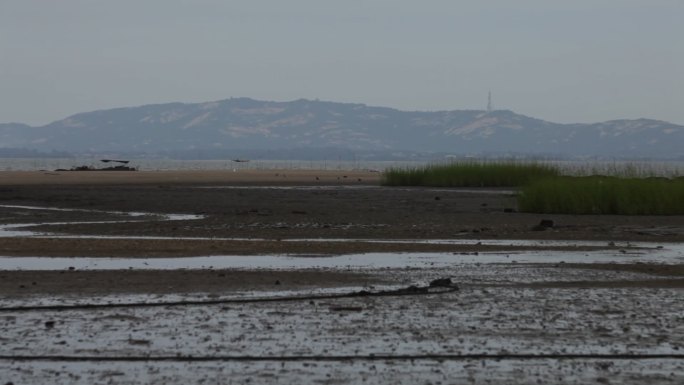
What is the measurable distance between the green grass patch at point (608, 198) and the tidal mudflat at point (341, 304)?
4.31 m

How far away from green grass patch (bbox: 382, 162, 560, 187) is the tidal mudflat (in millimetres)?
25055

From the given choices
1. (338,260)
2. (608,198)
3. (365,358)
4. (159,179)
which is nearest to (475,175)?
(159,179)

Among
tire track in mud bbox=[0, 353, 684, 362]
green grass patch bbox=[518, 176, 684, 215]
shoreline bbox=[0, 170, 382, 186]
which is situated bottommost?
tire track in mud bbox=[0, 353, 684, 362]

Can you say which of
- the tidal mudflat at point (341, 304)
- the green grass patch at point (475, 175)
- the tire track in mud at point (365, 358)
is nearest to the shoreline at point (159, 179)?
the green grass patch at point (475, 175)

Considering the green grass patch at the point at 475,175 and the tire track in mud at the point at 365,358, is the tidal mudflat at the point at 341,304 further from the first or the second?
the green grass patch at the point at 475,175

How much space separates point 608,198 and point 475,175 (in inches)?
816

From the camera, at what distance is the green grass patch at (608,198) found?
3070 cm

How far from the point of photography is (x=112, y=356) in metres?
9.49

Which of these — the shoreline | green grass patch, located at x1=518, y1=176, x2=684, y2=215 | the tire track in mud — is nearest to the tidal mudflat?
the tire track in mud

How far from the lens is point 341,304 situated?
491 inches

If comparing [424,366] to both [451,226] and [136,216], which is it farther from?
[136,216]

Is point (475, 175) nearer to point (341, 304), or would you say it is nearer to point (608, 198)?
point (608, 198)

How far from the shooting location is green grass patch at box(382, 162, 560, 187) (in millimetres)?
51625

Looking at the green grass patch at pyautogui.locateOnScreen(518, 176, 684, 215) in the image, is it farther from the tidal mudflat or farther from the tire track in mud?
the tire track in mud
